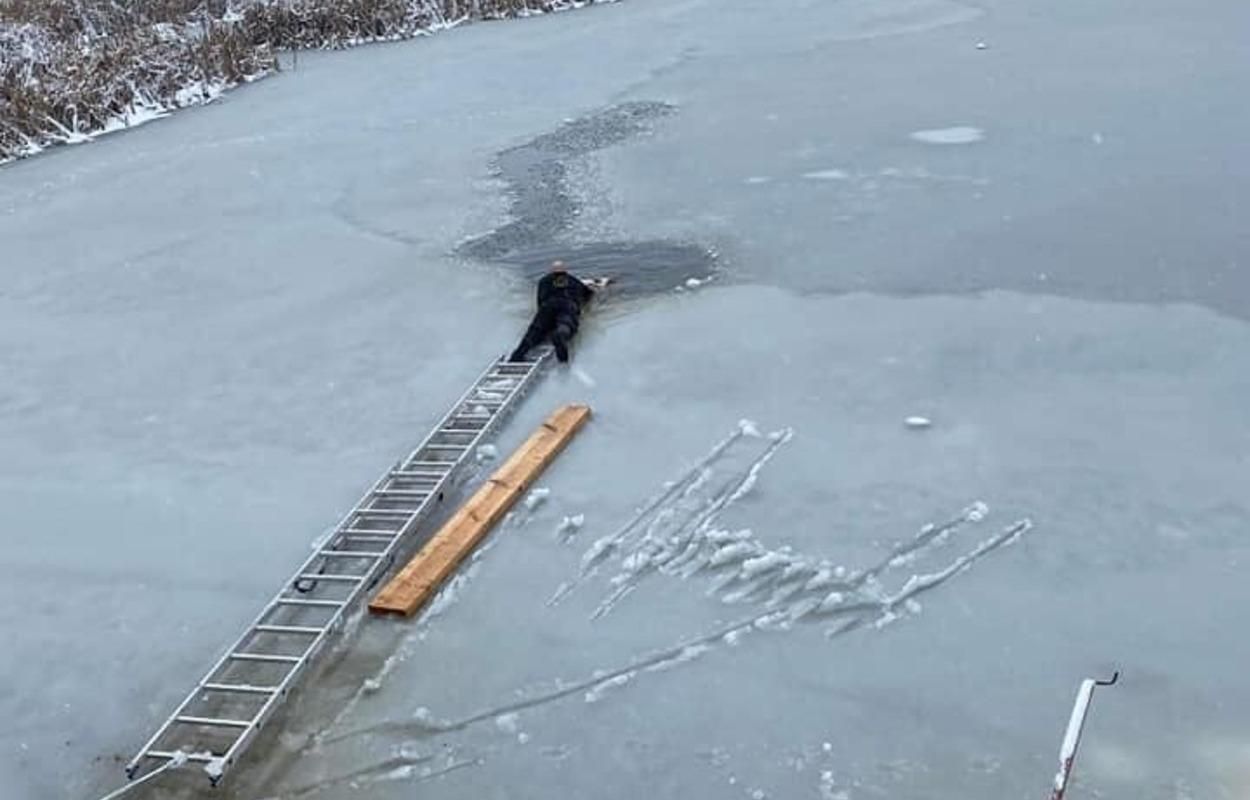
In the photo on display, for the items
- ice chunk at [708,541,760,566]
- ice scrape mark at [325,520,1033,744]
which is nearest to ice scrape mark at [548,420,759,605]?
ice chunk at [708,541,760,566]

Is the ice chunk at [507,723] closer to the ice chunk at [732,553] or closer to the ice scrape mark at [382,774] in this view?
the ice scrape mark at [382,774]

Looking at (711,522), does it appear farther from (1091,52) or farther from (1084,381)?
(1091,52)

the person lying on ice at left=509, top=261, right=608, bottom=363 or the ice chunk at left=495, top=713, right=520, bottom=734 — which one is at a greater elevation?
the person lying on ice at left=509, top=261, right=608, bottom=363

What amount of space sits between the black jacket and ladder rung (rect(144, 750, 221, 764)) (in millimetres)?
3225

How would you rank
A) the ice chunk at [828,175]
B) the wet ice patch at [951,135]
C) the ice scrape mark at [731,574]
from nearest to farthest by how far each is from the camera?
the ice scrape mark at [731,574]
the ice chunk at [828,175]
the wet ice patch at [951,135]

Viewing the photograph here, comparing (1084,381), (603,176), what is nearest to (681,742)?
(1084,381)

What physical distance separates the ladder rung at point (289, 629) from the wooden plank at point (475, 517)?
216 millimetres

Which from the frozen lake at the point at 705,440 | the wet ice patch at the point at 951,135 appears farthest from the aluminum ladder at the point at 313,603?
the wet ice patch at the point at 951,135

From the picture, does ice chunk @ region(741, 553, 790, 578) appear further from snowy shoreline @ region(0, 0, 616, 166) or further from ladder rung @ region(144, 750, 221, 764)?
snowy shoreline @ region(0, 0, 616, 166)

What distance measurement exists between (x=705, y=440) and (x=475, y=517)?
1.03 meters

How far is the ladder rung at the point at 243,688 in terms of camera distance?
3.69 m

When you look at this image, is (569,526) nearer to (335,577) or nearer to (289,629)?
(335,577)

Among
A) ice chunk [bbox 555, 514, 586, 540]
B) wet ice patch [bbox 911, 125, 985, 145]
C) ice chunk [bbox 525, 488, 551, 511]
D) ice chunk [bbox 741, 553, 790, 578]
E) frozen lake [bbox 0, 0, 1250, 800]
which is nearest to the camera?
frozen lake [bbox 0, 0, 1250, 800]

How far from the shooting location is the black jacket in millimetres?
6289
